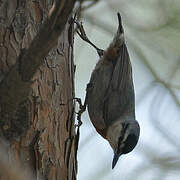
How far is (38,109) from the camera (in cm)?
229

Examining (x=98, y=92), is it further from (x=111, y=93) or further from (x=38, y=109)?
(x=38, y=109)

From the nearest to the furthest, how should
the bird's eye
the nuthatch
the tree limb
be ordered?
the tree limb → the bird's eye → the nuthatch

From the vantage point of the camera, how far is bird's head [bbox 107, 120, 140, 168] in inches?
135

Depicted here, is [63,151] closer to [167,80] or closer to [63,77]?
[63,77]

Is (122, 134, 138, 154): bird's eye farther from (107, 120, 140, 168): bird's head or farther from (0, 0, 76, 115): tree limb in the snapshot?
(0, 0, 76, 115): tree limb

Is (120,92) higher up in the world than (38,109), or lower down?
lower down

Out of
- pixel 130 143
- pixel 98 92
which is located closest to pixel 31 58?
pixel 130 143

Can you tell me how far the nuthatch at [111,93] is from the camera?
11.9 feet

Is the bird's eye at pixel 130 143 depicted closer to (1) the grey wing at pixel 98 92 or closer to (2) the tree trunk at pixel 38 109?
(1) the grey wing at pixel 98 92

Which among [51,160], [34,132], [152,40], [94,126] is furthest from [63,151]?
[152,40]

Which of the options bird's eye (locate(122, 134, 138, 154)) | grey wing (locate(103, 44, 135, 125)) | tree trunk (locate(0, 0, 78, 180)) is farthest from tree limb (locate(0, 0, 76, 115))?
grey wing (locate(103, 44, 135, 125))

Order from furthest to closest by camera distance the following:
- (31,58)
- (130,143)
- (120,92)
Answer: (120,92) → (130,143) → (31,58)

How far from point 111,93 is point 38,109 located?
152 centimetres

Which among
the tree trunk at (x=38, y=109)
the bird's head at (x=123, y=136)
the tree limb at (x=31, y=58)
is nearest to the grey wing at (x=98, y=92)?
the bird's head at (x=123, y=136)
